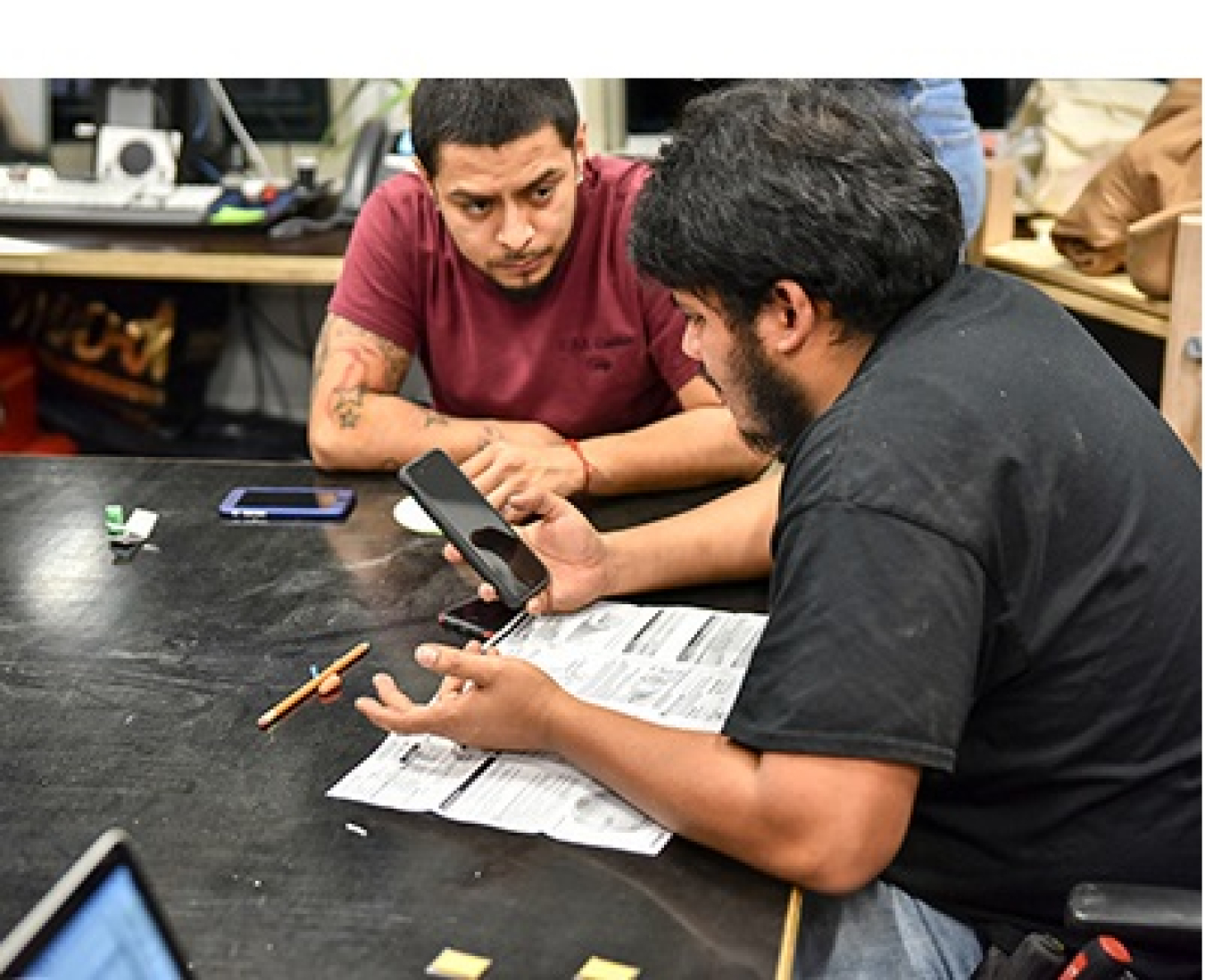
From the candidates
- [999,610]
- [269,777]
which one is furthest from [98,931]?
[999,610]

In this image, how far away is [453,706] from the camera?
140 cm

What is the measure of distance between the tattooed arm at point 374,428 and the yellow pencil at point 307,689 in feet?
1.67

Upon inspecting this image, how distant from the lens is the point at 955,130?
307 cm

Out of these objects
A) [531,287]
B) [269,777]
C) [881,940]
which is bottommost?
[881,940]

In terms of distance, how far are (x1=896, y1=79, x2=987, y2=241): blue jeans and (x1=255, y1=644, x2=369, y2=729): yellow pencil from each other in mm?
1654

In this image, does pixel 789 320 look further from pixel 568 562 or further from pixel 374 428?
pixel 374 428

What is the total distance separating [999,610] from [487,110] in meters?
1.05

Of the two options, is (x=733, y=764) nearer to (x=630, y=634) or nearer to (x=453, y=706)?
(x=453, y=706)

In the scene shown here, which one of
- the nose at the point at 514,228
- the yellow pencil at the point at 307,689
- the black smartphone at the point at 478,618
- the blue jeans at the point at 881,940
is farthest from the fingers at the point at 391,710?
the nose at the point at 514,228

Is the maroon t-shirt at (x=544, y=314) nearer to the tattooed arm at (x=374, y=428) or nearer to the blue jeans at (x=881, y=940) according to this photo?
the tattooed arm at (x=374, y=428)

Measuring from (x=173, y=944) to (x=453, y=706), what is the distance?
0.39 meters

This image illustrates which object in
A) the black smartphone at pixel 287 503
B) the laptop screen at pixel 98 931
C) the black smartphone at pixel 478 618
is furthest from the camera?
the black smartphone at pixel 287 503

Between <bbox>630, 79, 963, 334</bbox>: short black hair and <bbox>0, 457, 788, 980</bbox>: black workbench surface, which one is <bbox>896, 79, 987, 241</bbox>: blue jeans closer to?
<bbox>0, 457, 788, 980</bbox>: black workbench surface

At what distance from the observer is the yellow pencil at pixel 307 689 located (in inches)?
60.0
